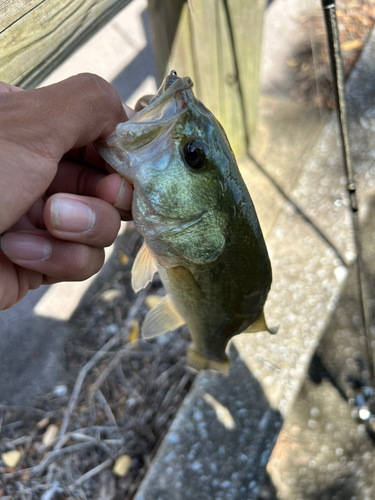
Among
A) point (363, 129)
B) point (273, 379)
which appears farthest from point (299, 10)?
point (273, 379)

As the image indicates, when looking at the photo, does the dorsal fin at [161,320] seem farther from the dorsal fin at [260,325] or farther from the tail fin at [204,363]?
the dorsal fin at [260,325]

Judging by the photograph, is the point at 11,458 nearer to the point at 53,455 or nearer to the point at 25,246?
the point at 53,455

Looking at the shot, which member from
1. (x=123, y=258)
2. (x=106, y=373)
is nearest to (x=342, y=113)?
(x=123, y=258)

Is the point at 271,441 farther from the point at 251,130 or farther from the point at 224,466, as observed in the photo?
the point at 251,130

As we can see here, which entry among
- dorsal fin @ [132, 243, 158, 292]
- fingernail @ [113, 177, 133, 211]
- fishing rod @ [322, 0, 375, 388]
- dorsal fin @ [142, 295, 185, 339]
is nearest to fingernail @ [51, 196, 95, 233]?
fingernail @ [113, 177, 133, 211]

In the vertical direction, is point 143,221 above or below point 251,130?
above

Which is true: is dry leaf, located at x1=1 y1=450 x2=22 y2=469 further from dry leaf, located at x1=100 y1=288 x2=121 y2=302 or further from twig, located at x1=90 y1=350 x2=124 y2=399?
dry leaf, located at x1=100 y1=288 x2=121 y2=302
